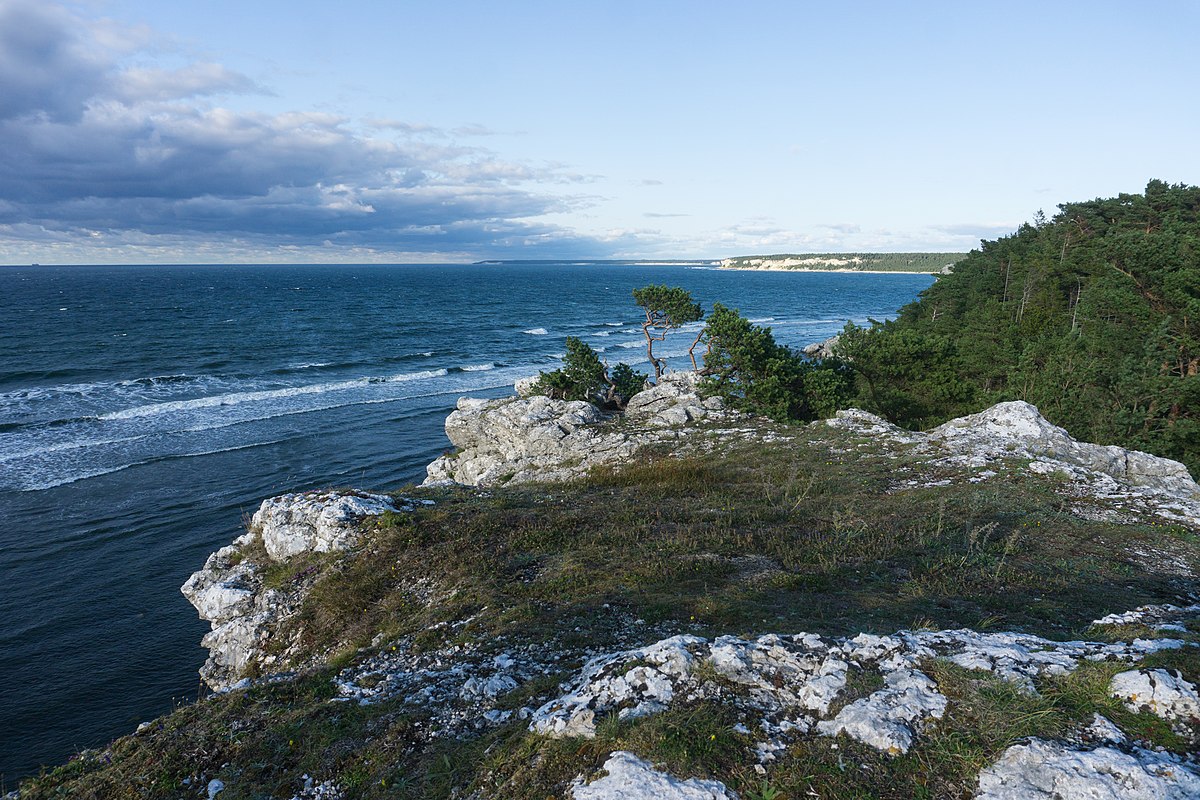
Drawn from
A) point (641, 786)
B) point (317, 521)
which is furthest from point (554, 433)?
point (641, 786)

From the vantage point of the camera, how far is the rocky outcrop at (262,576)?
532 inches

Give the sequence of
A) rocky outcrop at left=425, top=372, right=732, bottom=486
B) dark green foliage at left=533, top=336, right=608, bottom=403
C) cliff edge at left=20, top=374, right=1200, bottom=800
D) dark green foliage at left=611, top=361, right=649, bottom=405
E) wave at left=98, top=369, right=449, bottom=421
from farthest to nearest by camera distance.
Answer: wave at left=98, top=369, right=449, bottom=421
dark green foliage at left=611, top=361, right=649, bottom=405
dark green foliage at left=533, top=336, right=608, bottom=403
rocky outcrop at left=425, top=372, right=732, bottom=486
cliff edge at left=20, top=374, right=1200, bottom=800

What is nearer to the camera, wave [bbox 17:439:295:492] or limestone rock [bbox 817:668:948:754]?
limestone rock [bbox 817:668:948:754]

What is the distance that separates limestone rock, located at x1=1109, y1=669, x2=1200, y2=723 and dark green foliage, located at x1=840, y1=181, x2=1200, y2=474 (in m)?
26.6

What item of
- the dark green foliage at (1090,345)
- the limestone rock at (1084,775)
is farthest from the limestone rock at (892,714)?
the dark green foliage at (1090,345)

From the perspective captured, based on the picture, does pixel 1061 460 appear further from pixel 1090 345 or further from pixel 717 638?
pixel 1090 345

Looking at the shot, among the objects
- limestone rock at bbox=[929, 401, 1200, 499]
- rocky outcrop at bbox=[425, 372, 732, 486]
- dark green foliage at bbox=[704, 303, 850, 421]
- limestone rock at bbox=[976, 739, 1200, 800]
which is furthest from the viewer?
dark green foliage at bbox=[704, 303, 850, 421]

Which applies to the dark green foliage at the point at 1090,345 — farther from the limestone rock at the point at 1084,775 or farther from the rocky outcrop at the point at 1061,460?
the limestone rock at the point at 1084,775

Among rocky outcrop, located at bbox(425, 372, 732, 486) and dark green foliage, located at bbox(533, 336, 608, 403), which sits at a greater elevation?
dark green foliage, located at bbox(533, 336, 608, 403)

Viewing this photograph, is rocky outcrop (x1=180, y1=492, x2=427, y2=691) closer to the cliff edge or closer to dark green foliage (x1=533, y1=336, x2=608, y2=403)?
the cliff edge

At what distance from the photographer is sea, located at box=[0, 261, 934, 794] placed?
20078mm

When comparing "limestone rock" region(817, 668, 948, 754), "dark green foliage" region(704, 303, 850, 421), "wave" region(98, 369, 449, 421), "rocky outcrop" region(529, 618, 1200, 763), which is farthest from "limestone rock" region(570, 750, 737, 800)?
"wave" region(98, 369, 449, 421)

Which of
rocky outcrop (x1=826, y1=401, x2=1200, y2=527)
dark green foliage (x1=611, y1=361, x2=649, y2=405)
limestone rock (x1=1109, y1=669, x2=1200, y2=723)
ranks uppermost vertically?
limestone rock (x1=1109, y1=669, x2=1200, y2=723)

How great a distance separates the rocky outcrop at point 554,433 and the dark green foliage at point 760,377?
5.11ft
